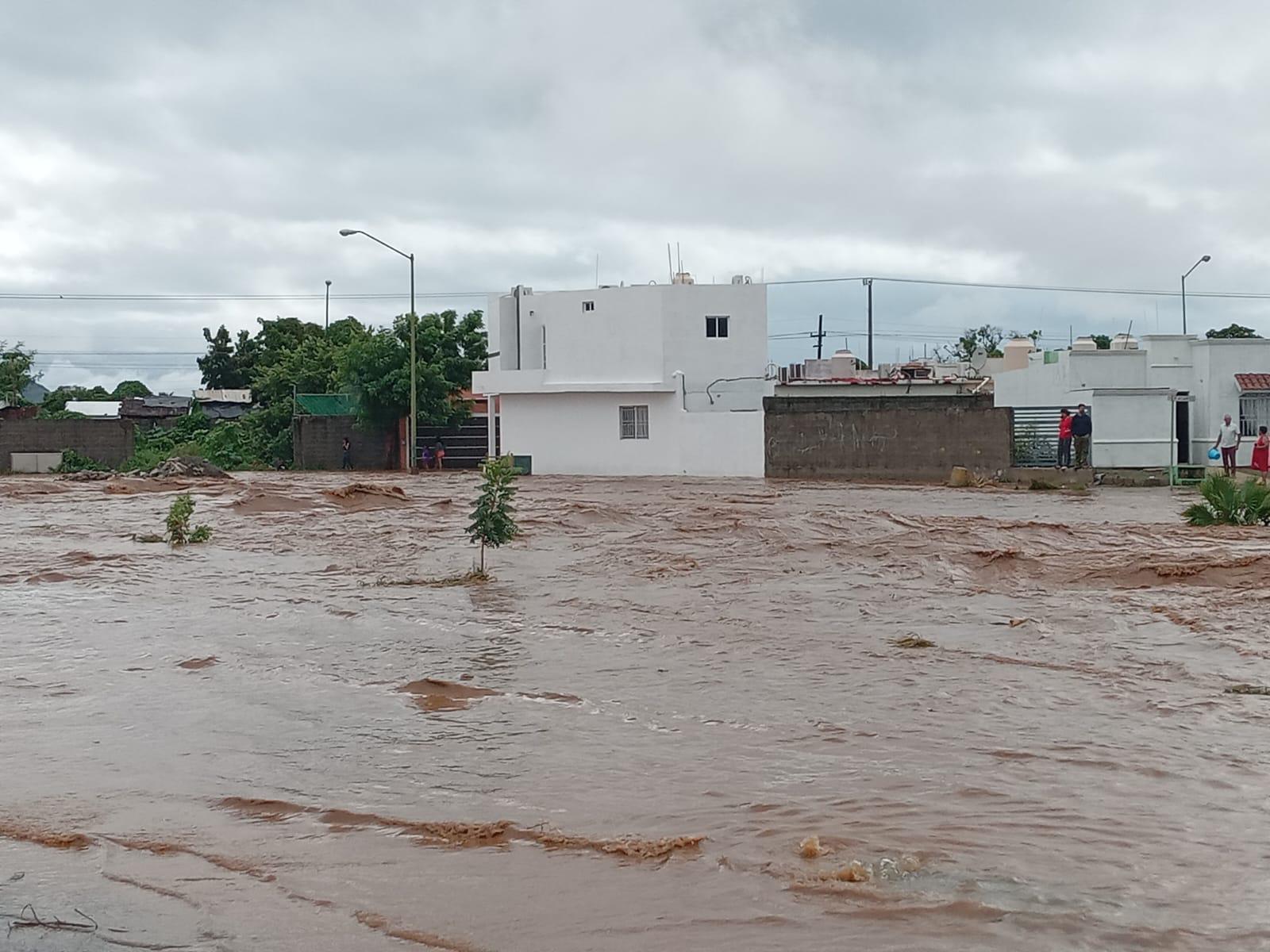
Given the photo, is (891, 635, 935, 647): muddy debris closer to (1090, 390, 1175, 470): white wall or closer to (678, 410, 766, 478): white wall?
(1090, 390, 1175, 470): white wall

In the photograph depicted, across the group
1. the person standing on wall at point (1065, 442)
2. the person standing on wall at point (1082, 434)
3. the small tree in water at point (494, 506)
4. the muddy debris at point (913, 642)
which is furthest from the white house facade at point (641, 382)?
the muddy debris at point (913, 642)

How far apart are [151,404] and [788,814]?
69.6 metres

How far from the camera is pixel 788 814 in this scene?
19.2 feet

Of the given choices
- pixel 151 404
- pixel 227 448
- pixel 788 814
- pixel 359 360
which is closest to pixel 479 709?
pixel 788 814

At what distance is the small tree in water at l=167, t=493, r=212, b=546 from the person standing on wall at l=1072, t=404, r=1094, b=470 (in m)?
21.7

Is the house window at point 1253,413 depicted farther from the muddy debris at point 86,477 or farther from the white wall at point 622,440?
the muddy debris at point 86,477

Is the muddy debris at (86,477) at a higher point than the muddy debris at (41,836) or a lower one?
higher

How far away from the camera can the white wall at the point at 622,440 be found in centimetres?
3872

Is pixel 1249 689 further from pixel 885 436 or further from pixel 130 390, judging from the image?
pixel 130 390

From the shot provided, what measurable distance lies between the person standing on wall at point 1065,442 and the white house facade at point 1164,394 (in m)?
0.63

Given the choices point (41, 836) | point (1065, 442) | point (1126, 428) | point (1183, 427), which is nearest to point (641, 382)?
point (1065, 442)

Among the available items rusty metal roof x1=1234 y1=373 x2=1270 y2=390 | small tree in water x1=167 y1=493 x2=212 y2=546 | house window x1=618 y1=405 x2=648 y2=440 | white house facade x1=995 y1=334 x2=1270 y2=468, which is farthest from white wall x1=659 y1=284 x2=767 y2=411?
small tree in water x1=167 y1=493 x2=212 y2=546

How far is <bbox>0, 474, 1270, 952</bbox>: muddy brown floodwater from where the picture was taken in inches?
188

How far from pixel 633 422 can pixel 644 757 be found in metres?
34.1
